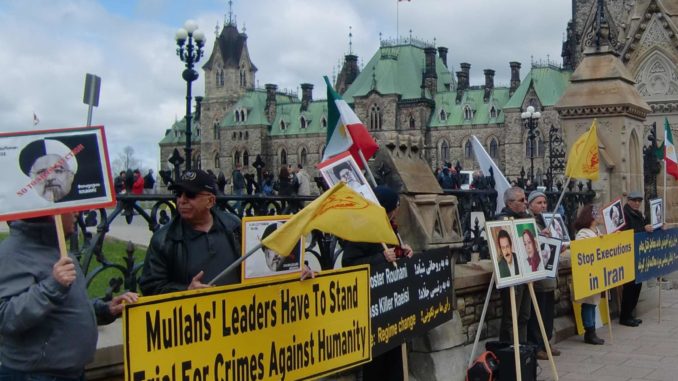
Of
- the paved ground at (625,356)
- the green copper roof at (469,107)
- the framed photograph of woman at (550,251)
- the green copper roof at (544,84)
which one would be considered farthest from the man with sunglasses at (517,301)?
the green copper roof at (469,107)

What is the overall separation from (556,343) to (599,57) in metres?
5.04

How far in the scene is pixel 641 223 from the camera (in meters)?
11.9

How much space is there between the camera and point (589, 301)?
10.1 metres

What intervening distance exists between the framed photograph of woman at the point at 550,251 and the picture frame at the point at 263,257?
346 cm

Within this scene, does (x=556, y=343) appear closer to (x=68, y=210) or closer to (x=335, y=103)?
(x=335, y=103)

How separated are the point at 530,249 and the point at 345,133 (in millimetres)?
1988

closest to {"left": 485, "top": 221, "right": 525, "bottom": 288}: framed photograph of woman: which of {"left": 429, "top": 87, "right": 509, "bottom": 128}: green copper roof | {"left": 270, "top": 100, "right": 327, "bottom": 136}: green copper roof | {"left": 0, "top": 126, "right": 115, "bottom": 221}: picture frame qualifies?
{"left": 0, "top": 126, "right": 115, "bottom": 221}: picture frame

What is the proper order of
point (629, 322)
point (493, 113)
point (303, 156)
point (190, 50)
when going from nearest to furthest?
point (629, 322) < point (190, 50) < point (493, 113) < point (303, 156)

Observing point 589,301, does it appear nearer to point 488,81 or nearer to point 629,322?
point 629,322

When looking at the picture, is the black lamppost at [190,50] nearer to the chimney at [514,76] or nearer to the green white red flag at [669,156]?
the green white red flag at [669,156]

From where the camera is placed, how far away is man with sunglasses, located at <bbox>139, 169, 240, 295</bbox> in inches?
191

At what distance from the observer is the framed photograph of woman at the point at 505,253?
295 inches

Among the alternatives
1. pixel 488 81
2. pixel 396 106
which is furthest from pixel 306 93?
pixel 488 81

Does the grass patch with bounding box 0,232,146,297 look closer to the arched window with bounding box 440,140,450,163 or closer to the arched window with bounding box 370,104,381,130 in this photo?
A: the arched window with bounding box 440,140,450,163
